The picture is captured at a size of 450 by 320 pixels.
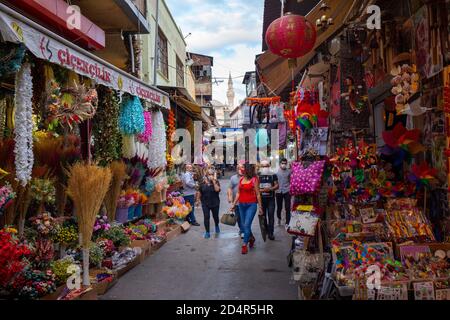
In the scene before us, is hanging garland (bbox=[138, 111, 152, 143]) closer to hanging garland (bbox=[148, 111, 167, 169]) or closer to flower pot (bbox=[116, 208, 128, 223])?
hanging garland (bbox=[148, 111, 167, 169])

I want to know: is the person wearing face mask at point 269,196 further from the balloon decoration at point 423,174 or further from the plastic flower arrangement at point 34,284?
the plastic flower arrangement at point 34,284

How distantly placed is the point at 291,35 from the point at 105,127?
Result: 11.2 ft

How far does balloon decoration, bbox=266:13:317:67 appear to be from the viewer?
216 inches

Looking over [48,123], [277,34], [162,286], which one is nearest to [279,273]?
[162,286]

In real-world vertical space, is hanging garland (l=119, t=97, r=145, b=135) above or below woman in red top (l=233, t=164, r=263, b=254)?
above

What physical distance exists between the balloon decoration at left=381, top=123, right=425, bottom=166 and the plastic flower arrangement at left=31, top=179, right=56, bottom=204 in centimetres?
404

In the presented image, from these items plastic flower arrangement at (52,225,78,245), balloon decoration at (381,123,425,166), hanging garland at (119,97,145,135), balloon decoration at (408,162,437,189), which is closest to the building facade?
hanging garland at (119,97,145,135)

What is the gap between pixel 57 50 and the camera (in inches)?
179

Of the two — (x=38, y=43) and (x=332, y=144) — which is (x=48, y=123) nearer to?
(x=38, y=43)

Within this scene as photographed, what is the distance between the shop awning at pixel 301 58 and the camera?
566 cm

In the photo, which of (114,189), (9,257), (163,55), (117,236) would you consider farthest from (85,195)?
(163,55)

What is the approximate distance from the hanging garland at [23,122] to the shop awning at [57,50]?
0.93 feet
